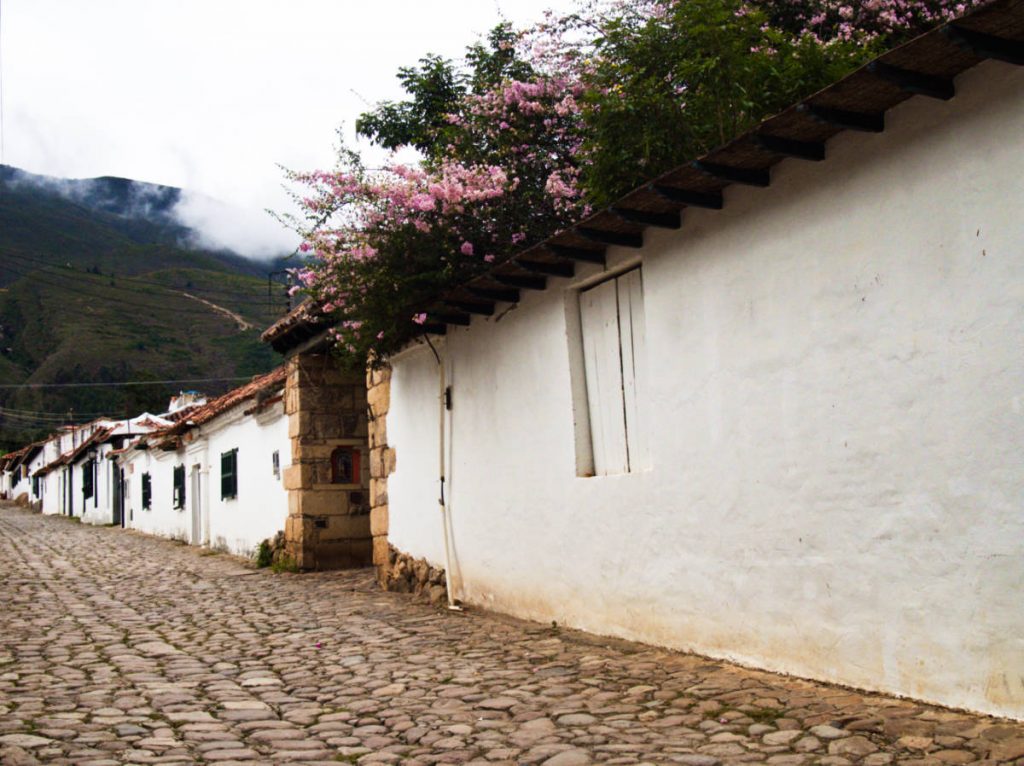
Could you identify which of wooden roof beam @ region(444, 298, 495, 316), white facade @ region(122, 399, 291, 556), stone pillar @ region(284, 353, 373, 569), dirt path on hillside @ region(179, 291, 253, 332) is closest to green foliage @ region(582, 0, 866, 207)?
wooden roof beam @ region(444, 298, 495, 316)

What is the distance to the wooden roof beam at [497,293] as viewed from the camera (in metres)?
7.91

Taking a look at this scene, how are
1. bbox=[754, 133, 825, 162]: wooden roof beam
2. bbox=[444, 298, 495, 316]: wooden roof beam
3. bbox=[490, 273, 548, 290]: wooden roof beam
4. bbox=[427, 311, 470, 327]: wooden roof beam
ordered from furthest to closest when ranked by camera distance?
bbox=[427, 311, 470, 327]: wooden roof beam
bbox=[444, 298, 495, 316]: wooden roof beam
bbox=[490, 273, 548, 290]: wooden roof beam
bbox=[754, 133, 825, 162]: wooden roof beam

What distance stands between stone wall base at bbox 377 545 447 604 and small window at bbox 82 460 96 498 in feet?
97.7

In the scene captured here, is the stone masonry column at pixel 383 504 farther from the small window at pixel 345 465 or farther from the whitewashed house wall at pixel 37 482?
the whitewashed house wall at pixel 37 482

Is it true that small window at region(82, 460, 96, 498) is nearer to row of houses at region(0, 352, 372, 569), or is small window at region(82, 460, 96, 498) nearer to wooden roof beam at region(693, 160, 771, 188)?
row of houses at region(0, 352, 372, 569)

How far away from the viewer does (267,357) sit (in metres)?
84.3

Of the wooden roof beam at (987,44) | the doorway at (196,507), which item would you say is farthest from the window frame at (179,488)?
the wooden roof beam at (987,44)

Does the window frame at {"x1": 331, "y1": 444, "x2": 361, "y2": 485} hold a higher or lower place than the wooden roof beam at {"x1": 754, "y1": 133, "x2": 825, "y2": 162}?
lower

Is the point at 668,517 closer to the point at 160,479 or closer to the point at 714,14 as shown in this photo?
the point at 714,14

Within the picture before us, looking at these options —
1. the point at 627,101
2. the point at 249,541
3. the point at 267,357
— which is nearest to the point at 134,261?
the point at 267,357

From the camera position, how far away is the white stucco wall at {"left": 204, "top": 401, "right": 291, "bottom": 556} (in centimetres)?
1488

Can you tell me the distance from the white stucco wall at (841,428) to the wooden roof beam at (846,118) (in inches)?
2.2

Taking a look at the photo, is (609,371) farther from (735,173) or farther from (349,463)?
(349,463)

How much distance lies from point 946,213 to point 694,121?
2.85m
